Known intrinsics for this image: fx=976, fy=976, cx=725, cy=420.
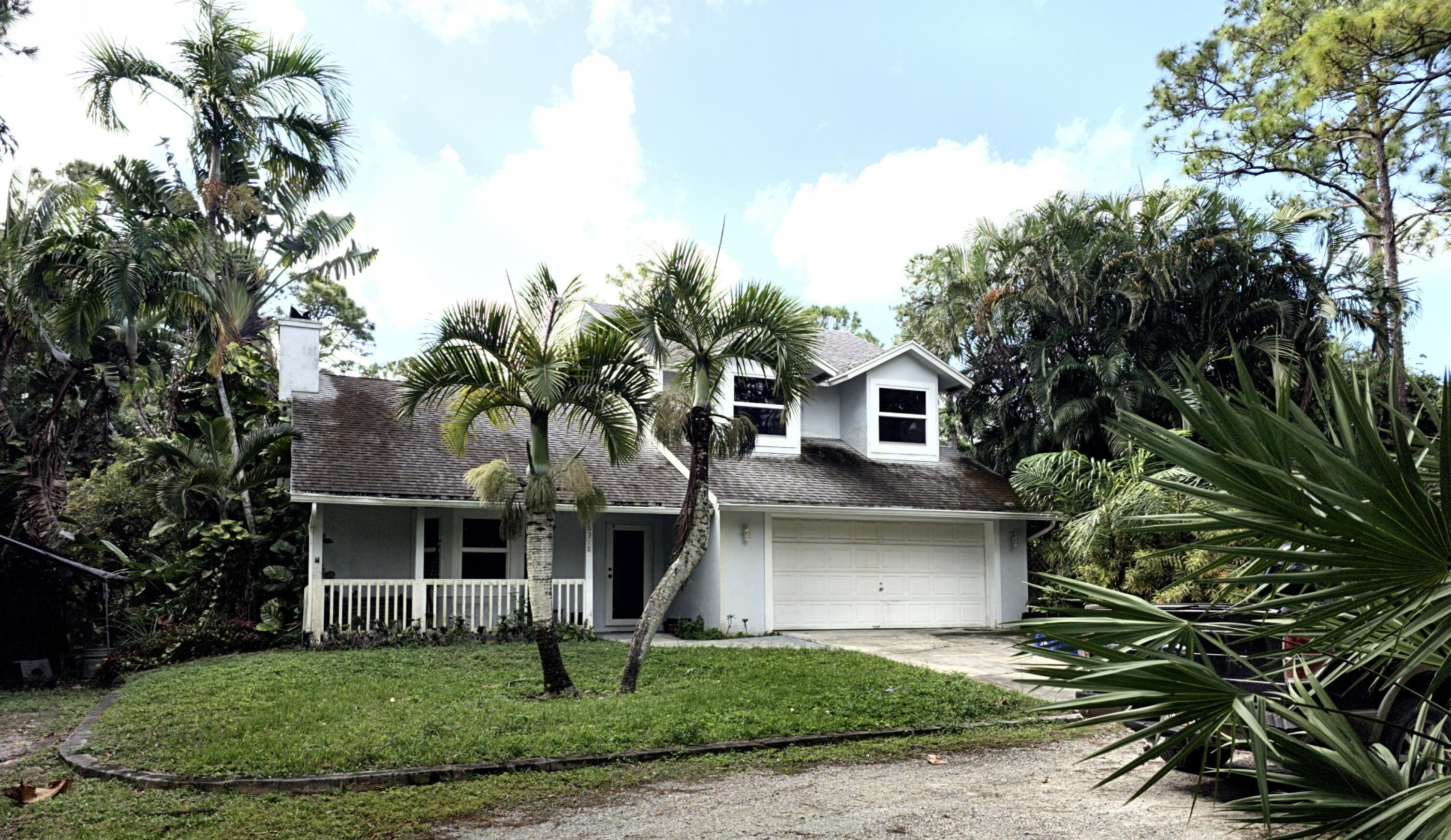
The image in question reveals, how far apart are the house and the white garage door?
1.2 inches

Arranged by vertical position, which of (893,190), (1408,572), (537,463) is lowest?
(1408,572)

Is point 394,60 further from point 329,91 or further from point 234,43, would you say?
point 234,43

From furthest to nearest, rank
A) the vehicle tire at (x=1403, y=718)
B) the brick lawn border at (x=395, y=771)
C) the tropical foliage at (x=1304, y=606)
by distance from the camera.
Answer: the brick lawn border at (x=395, y=771) < the vehicle tire at (x=1403, y=718) < the tropical foliage at (x=1304, y=606)

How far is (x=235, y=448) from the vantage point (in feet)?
50.5

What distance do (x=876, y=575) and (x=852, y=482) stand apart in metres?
1.80

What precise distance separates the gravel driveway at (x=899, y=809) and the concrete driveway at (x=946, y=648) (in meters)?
3.85

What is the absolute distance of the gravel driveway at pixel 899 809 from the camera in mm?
5488

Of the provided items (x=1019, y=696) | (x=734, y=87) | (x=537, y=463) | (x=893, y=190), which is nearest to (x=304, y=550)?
(x=537, y=463)

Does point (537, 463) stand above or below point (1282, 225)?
below

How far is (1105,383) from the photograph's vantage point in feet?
63.6

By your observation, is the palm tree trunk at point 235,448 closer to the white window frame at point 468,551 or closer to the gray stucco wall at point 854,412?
the white window frame at point 468,551

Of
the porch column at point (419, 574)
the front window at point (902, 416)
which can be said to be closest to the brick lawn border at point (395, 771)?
the porch column at point (419, 574)

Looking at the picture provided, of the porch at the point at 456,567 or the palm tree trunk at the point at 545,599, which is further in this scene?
the porch at the point at 456,567

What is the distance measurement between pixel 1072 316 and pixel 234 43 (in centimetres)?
1697
